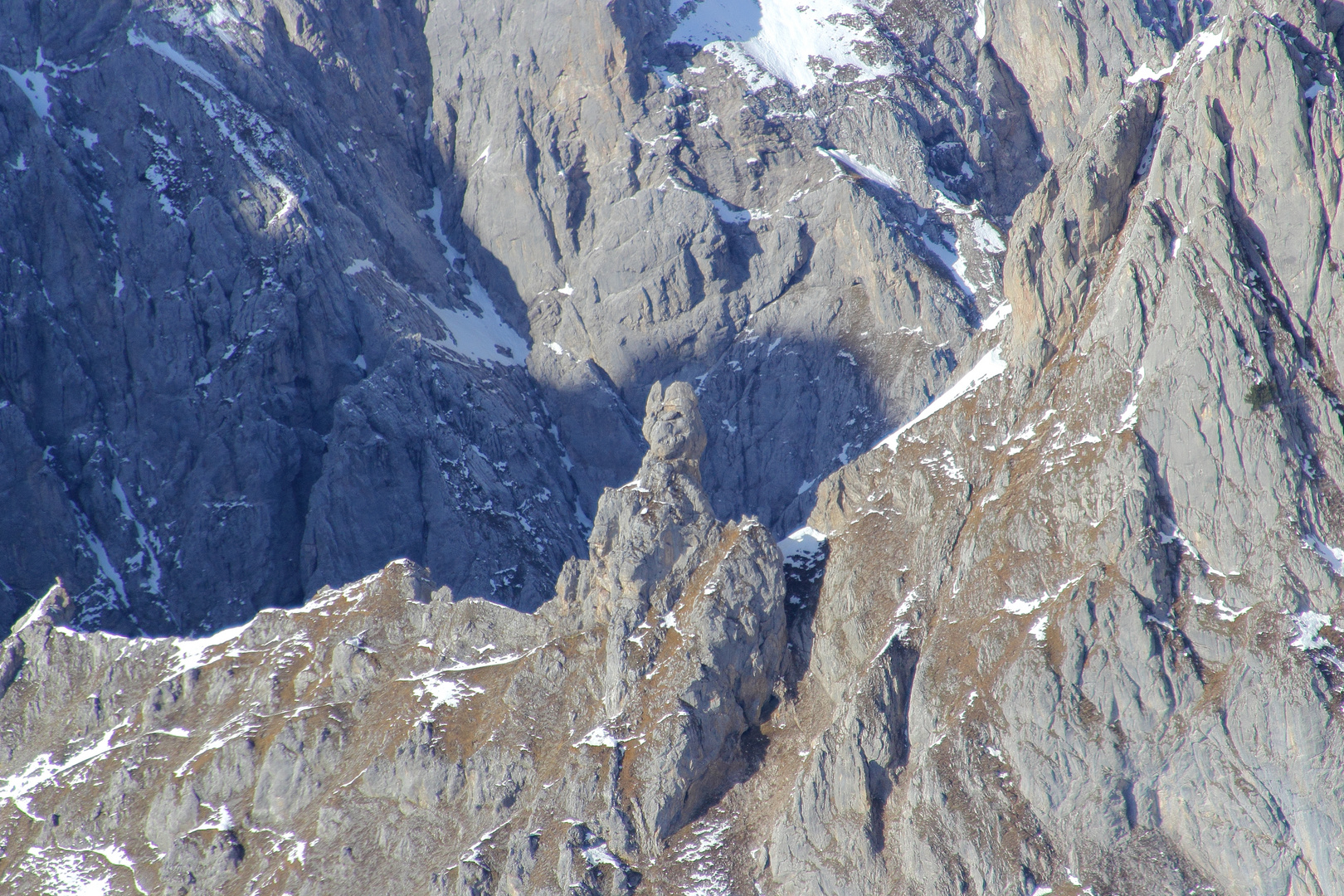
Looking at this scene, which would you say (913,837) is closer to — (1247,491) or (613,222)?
(1247,491)

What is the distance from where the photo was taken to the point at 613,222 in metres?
191

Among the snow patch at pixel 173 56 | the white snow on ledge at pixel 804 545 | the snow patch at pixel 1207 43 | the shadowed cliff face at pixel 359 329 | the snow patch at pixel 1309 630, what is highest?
the snow patch at pixel 173 56

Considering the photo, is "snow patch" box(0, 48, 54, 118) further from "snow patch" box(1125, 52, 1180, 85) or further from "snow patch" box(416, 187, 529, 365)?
"snow patch" box(1125, 52, 1180, 85)

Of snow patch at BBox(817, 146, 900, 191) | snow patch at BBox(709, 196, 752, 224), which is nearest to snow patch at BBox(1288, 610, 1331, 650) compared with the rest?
snow patch at BBox(817, 146, 900, 191)

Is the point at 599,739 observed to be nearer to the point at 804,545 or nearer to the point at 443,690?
the point at 443,690

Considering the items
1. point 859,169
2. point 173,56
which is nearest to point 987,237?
point 859,169

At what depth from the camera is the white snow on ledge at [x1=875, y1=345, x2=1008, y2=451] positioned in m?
105

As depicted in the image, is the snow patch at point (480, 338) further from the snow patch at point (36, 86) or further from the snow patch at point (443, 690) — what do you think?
the snow patch at point (443, 690)

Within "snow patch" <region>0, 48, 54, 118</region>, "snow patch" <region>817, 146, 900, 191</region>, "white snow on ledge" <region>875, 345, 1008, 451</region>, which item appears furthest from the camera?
"snow patch" <region>817, 146, 900, 191</region>

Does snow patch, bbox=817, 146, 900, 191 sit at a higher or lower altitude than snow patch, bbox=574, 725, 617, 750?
higher

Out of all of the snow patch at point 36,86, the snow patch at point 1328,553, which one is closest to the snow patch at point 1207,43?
the snow patch at point 1328,553

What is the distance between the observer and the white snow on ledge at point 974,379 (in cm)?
10519

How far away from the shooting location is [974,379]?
10731 cm

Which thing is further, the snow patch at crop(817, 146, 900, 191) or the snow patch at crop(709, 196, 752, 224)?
the snow patch at crop(817, 146, 900, 191)
